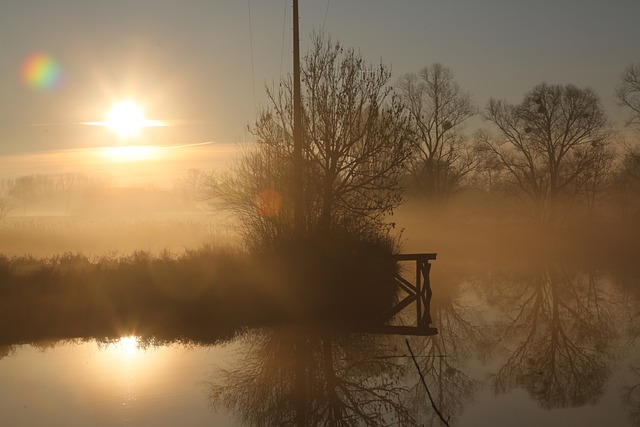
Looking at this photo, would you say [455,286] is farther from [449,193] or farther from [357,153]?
[449,193]

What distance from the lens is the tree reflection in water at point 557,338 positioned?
1355 cm

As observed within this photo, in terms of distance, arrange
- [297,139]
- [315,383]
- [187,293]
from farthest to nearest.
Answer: [297,139], [187,293], [315,383]

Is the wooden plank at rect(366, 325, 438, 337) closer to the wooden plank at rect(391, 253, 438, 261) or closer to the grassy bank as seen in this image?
the grassy bank

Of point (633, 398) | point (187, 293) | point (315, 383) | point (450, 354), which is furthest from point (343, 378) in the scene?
point (187, 293)

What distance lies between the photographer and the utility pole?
24047 mm

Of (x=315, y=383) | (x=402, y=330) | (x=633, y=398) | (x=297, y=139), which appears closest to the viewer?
(x=633, y=398)

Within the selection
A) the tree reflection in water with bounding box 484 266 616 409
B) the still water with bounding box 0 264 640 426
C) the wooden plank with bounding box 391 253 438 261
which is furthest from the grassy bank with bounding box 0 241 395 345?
the tree reflection in water with bounding box 484 266 616 409

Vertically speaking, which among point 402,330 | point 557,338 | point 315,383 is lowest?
point 315,383

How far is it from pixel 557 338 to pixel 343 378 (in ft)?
23.6

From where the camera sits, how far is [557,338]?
18750 millimetres

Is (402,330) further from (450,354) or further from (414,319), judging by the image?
(450,354)

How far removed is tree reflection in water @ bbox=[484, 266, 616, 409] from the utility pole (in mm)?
7037

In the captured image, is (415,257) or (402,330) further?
(415,257)

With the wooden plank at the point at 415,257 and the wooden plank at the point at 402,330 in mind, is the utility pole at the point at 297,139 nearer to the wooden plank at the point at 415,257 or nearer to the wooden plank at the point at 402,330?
the wooden plank at the point at 415,257
